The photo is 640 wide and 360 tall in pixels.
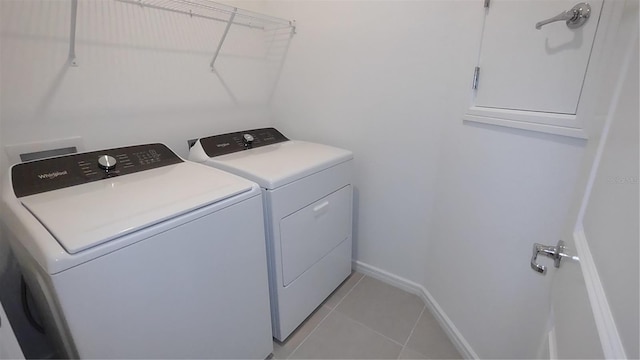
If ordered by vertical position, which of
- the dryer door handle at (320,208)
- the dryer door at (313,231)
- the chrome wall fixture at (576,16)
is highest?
the chrome wall fixture at (576,16)

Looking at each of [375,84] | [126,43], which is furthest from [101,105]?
[375,84]

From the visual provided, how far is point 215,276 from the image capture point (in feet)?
3.50

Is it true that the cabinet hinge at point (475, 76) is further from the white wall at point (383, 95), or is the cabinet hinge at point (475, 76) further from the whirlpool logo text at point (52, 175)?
the whirlpool logo text at point (52, 175)

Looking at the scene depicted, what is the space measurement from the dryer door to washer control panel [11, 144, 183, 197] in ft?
2.13

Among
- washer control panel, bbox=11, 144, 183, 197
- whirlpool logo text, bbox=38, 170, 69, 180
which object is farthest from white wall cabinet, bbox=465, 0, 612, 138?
whirlpool logo text, bbox=38, 170, 69, 180

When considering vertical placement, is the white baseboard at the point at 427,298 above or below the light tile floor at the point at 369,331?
above

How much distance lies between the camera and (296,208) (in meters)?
1.39

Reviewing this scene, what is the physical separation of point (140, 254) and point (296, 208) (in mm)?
687

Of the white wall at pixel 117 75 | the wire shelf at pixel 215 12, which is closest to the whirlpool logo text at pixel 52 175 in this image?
the white wall at pixel 117 75

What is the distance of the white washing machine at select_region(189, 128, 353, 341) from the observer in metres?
1.32

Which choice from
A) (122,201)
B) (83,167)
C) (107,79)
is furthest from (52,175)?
(107,79)

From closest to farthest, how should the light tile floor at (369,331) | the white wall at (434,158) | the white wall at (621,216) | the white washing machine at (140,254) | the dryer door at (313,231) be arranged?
1. the white wall at (621,216)
2. the white washing machine at (140,254)
3. the white wall at (434,158)
4. the dryer door at (313,231)
5. the light tile floor at (369,331)

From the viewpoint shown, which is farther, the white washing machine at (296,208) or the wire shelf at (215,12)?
the wire shelf at (215,12)

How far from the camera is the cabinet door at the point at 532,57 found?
86 centimetres
